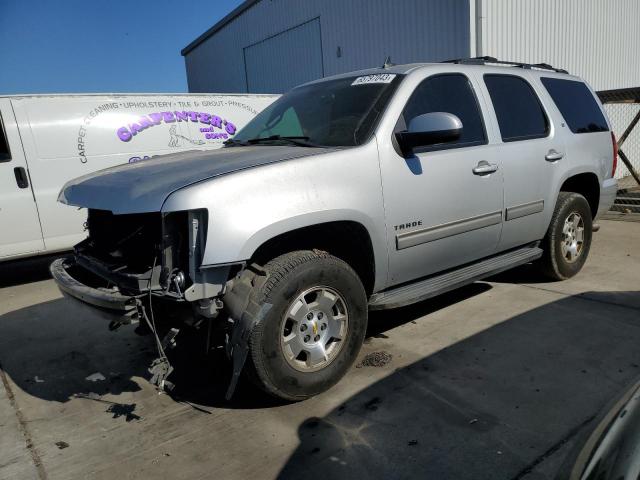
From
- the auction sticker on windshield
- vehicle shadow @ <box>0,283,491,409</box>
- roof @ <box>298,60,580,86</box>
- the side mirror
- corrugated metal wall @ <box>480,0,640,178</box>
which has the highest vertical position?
corrugated metal wall @ <box>480,0,640,178</box>

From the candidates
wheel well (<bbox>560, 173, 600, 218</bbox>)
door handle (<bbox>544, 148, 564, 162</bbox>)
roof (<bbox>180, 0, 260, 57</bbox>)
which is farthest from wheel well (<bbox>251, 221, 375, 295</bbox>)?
roof (<bbox>180, 0, 260, 57</bbox>)

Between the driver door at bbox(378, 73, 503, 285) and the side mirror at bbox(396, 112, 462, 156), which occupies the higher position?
the side mirror at bbox(396, 112, 462, 156)

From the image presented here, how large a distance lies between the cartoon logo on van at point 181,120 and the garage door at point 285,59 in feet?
25.2

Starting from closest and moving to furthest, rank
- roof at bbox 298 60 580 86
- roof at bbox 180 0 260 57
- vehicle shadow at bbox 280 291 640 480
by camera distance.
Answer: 1. vehicle shadow at bbox 280 291 640 480
2. roof at bbox 298 60 580 86
3. roof at bbox 180 0 260 57

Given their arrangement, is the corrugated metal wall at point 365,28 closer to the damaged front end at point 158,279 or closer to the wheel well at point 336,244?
the wheel well at point 336,244

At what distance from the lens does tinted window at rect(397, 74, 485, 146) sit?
11.5 feet

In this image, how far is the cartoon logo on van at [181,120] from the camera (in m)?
6.62

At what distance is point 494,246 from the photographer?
4000 mm

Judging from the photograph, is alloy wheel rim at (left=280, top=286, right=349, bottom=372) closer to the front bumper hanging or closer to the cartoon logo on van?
the front bumper hanging

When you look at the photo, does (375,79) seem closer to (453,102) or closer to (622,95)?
(453,102)

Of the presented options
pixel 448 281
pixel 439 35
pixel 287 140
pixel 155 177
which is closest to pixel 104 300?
pixel 155 177

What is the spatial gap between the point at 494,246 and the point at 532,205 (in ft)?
1.73

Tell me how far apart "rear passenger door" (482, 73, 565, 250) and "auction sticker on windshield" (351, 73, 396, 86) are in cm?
92

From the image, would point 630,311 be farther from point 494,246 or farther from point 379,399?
point 379,399
